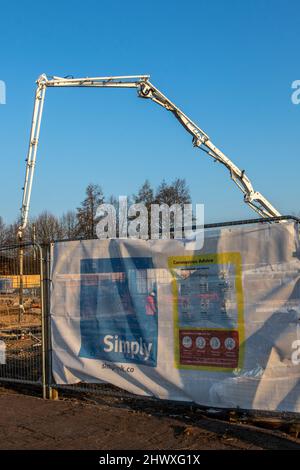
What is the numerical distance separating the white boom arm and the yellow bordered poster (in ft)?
45.5

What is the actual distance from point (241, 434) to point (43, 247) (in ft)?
13.8

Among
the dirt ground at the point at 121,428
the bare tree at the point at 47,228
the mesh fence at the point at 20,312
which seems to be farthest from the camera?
the bare tree at the point at 47,228

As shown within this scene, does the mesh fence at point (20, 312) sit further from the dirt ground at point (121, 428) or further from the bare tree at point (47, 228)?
the bare tree at point (47, 228)

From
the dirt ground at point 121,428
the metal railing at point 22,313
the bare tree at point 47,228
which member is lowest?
the dirt ground at point 121,428

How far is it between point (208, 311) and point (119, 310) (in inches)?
56.5

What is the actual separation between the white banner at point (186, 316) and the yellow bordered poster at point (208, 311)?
0.01m

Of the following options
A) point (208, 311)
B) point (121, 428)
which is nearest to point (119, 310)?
point (208, 311)

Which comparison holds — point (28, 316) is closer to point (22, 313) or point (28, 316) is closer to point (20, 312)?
point (22, 313)

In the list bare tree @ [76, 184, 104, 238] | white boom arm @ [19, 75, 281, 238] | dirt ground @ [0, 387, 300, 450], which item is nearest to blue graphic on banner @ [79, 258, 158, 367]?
dirt ground @ [0, 387, 300, 450]

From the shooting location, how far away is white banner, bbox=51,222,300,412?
6012mm

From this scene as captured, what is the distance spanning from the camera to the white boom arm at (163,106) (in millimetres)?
20453

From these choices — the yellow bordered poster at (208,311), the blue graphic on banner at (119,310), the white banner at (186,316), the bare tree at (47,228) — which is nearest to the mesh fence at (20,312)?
the white banner at (186,316)

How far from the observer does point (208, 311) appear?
656cm

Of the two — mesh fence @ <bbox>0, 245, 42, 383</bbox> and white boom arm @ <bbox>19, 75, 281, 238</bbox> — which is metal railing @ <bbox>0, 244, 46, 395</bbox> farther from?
white boom arm @ <bbox>19, 75, 281, 238</bbox>
